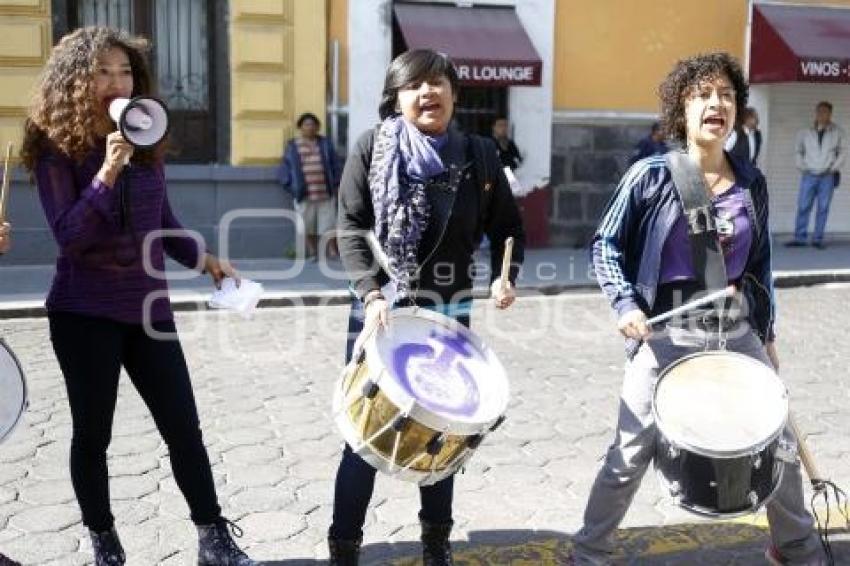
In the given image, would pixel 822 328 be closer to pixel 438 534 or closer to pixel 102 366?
pixel 438 534

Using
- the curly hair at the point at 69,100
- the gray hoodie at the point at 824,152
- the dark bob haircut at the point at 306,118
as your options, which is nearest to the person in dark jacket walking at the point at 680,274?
the curly hair at the point at 69,100

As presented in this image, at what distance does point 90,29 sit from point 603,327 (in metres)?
5.89

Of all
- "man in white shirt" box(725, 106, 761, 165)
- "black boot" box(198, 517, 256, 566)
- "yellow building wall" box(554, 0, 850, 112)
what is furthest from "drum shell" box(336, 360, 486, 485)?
"yellow building wall" box(554, 0, 850, 112)

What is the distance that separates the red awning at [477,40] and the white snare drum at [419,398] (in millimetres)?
9212

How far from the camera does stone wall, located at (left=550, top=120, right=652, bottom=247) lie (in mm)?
13328

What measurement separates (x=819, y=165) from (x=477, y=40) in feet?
16.0

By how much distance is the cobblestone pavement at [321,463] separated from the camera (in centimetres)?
377

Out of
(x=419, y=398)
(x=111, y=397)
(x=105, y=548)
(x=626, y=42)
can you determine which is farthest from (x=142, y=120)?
(x=626, y=42)

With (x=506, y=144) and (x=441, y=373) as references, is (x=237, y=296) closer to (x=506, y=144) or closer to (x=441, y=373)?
(x=441, y=373)

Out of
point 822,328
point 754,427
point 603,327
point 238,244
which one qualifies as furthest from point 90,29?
point 238,244

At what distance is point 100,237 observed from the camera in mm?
3055

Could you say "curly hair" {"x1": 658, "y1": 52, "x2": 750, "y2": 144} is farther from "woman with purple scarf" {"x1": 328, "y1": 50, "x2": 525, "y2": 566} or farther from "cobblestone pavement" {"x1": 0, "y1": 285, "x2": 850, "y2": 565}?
"cobblestone pavement" {"x1": 0, "y1": 285, "x2": 850, "y2": 565}

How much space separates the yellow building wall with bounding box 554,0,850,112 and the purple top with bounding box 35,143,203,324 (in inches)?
418

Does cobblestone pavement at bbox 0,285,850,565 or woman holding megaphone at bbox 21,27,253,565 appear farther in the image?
cobblestone pavement at bbox 0,285,850,565
